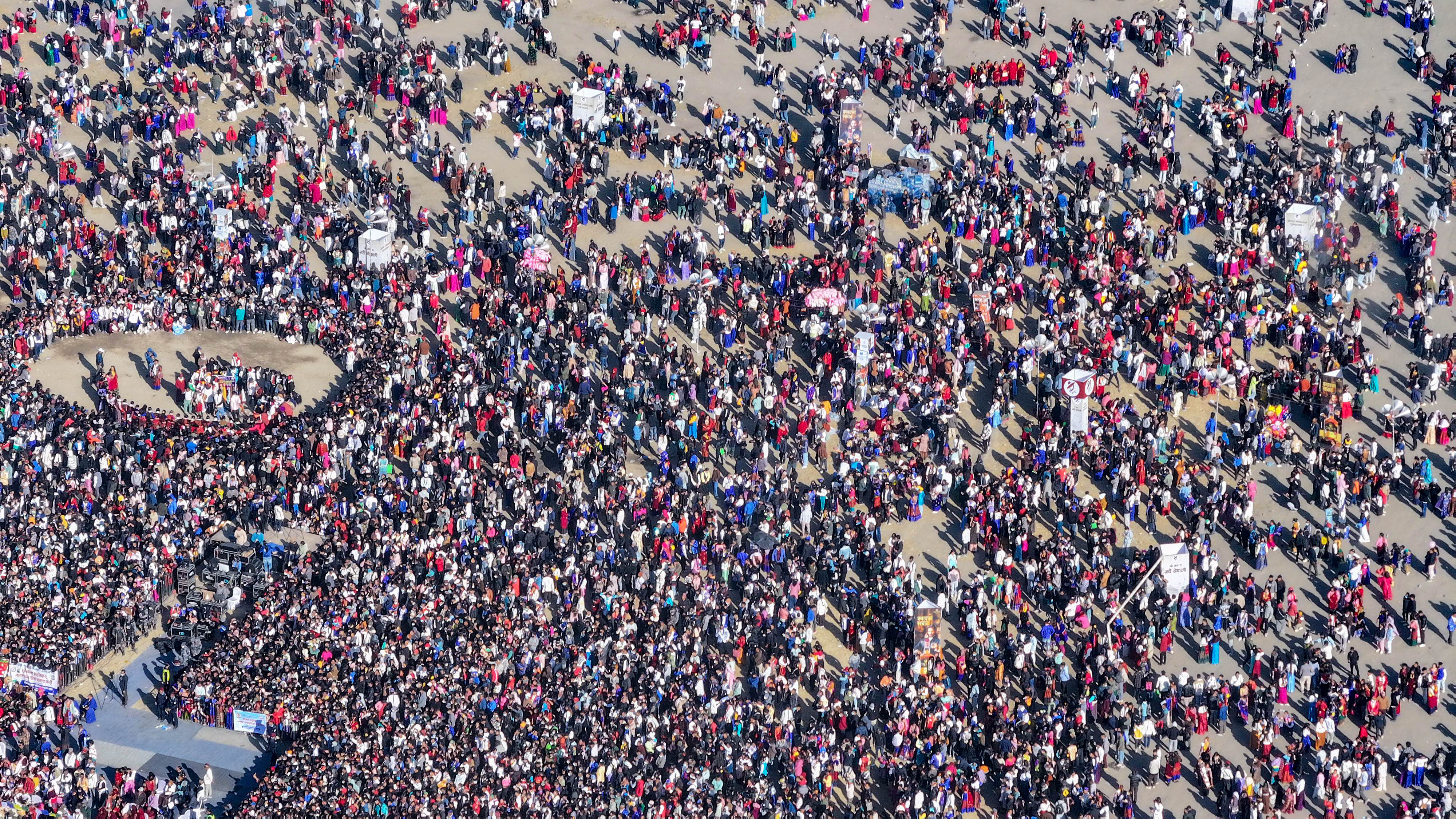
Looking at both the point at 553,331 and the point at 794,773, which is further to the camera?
the point at 553,331

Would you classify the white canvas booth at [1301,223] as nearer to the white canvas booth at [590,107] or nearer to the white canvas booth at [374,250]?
the white canvas booth at [590,107]

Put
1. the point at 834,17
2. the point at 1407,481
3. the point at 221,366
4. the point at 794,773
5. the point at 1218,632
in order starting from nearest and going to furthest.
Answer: the point at 794,773 → the point at 1218,632 → the point at 1407,481 → the point at 221,366 → the point at 834,17

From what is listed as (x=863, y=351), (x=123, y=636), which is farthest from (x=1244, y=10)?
(x=123, y=636)

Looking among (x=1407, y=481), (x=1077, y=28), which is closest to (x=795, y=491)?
(x=1407, y=481)

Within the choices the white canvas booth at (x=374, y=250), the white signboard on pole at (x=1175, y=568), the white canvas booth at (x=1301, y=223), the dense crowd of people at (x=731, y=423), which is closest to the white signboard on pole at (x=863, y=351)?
the dense crowd of people at (x=731, y=423)

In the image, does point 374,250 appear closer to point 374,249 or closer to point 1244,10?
point 374,249

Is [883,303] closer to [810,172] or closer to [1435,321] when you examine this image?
[810,172]

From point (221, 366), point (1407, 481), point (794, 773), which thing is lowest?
point (221, 366)
